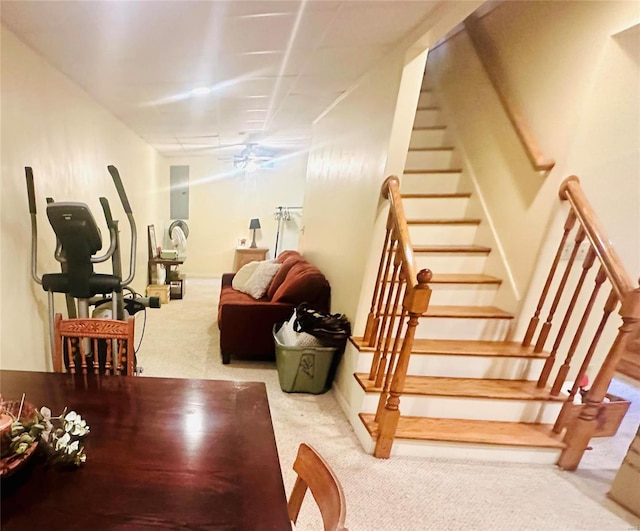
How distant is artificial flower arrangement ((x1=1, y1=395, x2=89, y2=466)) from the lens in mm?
777

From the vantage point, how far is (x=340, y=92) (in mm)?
2717

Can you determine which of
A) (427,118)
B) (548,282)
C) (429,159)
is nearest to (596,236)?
(548,282)

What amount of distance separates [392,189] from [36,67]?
2.13 m

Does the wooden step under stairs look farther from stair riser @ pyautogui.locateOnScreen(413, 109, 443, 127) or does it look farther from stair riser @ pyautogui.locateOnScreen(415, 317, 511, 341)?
stair riser @ pyautogui.locateOnScreen(413, 109, 443, 127)

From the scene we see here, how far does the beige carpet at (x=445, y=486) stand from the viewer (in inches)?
60.1

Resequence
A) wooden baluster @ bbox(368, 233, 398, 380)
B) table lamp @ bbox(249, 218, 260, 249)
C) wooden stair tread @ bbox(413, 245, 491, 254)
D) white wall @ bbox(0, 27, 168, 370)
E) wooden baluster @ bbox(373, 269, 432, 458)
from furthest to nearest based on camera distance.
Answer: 1. table lamp @ bbox(249, 218, 260, 249)
2. wooden stair tread @ bbox(413, 245, 491, 254)
3. wooden baluster @ bbox(368, 233, 398, 380)
4. white wall @ bbox(0, 27, 168, 370)
5. wooden baluster @ bbox(373, 269, 432, 458)

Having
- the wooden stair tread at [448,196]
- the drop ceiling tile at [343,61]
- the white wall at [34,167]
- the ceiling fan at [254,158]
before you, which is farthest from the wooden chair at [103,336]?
the ceiling fan at [254,158]

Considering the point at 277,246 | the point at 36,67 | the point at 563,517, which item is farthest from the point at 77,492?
the point at 277,246

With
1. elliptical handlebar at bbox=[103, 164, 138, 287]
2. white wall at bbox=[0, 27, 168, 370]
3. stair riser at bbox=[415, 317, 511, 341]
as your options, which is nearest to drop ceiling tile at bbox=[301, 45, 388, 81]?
elliptical handlebar at bbox=[103, 164, 138, 287]

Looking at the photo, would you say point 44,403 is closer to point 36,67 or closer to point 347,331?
point 347,331

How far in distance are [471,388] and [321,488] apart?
1.63m

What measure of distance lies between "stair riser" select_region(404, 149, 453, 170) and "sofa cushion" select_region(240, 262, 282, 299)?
1691 millimetres

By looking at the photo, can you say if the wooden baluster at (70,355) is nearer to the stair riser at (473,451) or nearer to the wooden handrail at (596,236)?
the stair riser at (473,451)

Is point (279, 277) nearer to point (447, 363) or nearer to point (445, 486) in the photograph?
point (447, 363)
